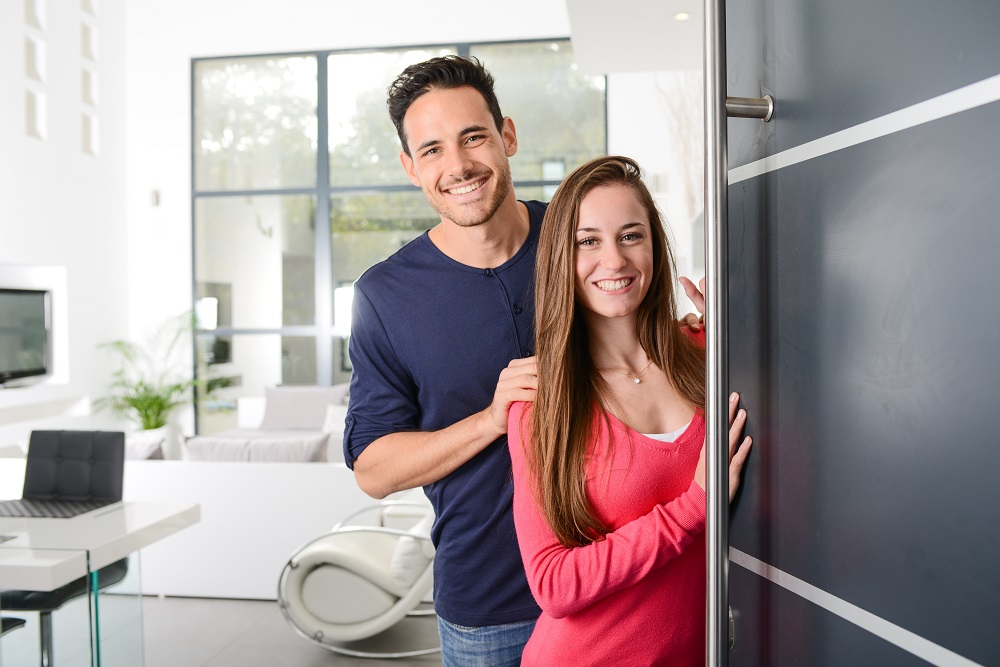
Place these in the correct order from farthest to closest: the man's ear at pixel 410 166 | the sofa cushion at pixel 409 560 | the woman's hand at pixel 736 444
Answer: the sofa cushion at pixel 409 560
the man's ear at pixel 410 166
the woman's hand at pixel 736 444

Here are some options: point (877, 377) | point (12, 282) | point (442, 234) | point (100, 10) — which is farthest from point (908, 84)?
point (100, 10)

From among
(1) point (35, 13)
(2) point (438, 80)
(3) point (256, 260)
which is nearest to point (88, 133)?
(1) point (35, 13)

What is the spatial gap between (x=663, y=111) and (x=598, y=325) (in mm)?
6047

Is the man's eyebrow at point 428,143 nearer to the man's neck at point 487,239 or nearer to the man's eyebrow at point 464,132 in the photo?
the man's eyebrow at point 464,132

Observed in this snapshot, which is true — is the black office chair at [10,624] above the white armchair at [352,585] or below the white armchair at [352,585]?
above

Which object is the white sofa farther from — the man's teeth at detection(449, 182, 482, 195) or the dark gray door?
the dark gray door

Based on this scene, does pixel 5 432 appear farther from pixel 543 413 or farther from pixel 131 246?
pixel 543 413

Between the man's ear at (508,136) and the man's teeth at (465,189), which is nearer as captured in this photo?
the man's teeth at (465,189)

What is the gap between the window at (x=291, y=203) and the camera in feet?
26.3

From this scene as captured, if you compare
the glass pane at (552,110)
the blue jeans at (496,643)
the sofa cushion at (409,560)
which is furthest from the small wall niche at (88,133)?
the blue jeans at (496,643)

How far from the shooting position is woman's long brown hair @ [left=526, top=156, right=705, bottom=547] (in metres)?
1.10

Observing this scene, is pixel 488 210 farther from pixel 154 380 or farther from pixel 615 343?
pixel 154 380

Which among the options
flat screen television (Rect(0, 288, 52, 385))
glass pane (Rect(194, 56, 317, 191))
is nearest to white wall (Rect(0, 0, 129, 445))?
flat screen television (Rect(0, 288, 52, 385))

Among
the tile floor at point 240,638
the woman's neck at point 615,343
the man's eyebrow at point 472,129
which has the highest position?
the man's eyebrow at point 472,129
